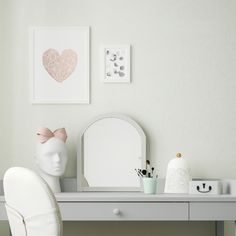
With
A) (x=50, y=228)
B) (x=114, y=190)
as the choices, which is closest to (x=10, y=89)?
(x=114, y=190)

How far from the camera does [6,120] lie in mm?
4125

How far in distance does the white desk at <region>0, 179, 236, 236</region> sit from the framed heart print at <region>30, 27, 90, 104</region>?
2.57ft

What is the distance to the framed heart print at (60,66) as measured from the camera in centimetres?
412

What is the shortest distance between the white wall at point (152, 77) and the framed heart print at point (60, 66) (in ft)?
0.16

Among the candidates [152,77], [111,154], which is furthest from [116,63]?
[111,154]

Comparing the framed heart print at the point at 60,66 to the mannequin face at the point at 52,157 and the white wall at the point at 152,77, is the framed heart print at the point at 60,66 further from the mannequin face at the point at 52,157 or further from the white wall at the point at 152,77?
the mannequin face at the point at 52,157

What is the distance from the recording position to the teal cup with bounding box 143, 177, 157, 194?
3802 millimetres

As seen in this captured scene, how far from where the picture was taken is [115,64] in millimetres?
4125

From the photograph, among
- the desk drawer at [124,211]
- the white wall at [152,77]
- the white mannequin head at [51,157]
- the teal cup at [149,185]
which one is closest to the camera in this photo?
the desk drawer at [124,211]

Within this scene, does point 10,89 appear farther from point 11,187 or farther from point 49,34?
point 11,187

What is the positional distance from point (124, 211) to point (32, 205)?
1.04m

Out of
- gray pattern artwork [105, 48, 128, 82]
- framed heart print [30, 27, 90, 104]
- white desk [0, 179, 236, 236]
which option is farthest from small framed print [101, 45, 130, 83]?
white desk [0, 179, 236, 236]

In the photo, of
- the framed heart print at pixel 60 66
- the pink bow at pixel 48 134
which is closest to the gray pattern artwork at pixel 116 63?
the framed heart print at pixel 60 66

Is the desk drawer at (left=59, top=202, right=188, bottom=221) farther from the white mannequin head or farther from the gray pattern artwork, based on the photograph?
the gray pattern artwork
